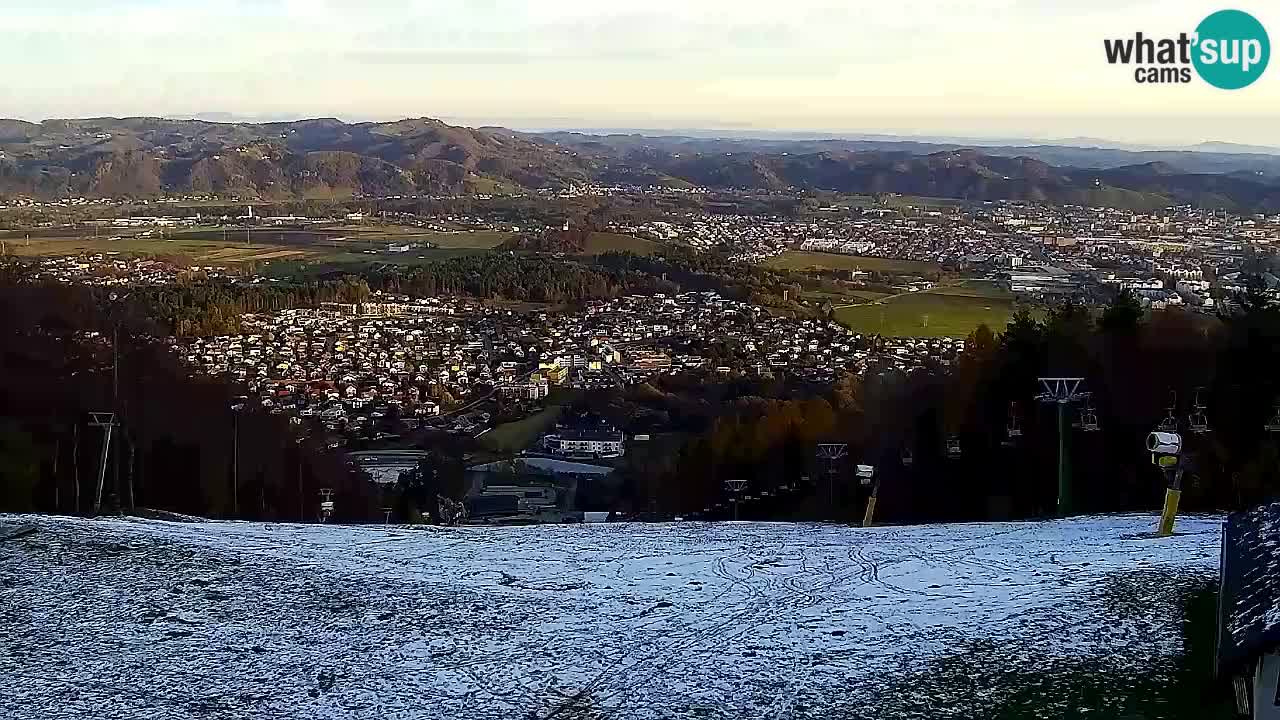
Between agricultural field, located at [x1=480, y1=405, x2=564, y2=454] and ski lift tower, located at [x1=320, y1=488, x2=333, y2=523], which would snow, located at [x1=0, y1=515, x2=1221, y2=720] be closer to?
ski lift tower, located at [x1=320, y1=488, x2=333, y2=523]

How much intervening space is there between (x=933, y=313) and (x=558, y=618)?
49364 mm

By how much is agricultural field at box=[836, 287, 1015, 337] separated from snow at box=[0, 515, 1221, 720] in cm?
3625

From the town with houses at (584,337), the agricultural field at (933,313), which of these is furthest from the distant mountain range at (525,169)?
the agricultural field at (933,313)

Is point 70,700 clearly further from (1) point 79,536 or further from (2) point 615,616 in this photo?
(1) point 79,536

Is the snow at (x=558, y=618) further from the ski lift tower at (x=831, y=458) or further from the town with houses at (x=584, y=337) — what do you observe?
the town with houses at (x=584, y=337)

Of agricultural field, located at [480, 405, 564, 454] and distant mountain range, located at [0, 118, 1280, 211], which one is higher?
distant mountain range, located at [0, 118, 1280, 211]

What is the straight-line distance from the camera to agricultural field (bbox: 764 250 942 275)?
7856cm

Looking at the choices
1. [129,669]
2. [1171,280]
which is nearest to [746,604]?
[129,669]

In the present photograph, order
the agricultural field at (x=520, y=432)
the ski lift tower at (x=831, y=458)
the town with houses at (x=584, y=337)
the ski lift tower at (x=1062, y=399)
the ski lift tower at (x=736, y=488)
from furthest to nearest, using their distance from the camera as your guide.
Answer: the town with houses at (x=584, y=337) → the agricultural field at (x=520, y=432) → the ski lift tower at (x=736, y=488) → the ski lift tower at (x=831, y=458) → the ski lift tower at (x=1062, y=399)

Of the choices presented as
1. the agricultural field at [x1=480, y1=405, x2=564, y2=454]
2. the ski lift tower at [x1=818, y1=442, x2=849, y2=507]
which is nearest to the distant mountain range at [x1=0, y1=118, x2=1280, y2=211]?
the agricultural field at [x1=480, y1=405, x2=564, y2=454]

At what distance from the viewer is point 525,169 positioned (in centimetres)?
16250

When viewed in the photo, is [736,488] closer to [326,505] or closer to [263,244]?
[326,505]

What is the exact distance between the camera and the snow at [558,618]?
11.8 metres

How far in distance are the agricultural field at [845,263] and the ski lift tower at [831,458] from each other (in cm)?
4836
